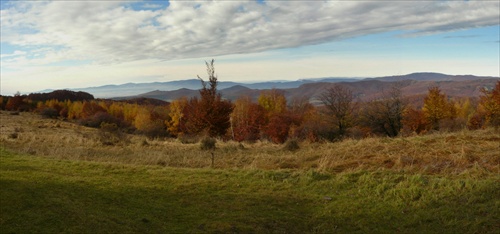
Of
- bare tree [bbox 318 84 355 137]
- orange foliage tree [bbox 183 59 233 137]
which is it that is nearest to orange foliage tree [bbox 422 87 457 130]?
bare tree [bbox 318 84 355 137]

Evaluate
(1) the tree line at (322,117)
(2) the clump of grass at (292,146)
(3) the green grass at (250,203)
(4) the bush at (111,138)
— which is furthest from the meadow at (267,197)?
(1) the tree line at (322,117)

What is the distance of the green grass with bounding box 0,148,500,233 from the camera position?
656cm

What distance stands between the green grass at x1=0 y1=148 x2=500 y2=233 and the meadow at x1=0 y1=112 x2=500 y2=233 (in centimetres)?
2

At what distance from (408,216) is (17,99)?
4250 inches

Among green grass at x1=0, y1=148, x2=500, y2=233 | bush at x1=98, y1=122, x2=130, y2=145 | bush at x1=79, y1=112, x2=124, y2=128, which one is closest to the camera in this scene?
green grass at x1=0, y1=148, x2=500, y2=233

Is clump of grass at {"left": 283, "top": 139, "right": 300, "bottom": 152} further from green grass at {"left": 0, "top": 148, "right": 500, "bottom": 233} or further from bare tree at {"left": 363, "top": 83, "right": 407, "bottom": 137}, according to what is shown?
bare tree at {"left": 363, "top": 83, "right": 407, "bottom": 137}

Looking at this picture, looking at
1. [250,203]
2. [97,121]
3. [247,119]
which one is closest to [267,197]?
[250,203]

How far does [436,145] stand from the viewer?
13969 millimetres

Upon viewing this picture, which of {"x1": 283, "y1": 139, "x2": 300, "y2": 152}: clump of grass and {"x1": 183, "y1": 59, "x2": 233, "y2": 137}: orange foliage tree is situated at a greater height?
{"x1": 183, "y1": 59, "x2": 233, "y2": 137}: orange foliage tree

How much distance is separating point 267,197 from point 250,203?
0.65m

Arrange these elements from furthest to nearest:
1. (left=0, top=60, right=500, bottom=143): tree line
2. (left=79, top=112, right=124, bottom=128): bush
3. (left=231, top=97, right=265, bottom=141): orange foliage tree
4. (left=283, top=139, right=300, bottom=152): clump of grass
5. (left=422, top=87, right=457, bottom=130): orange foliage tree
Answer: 1. (left=79, top=112, right=124, bottom=128): bush
2. (left=422, top=87, right=457, bottom=130): orange foliage tree
3. (left=231, top=97, right=265, bottom=141): orange foliage tree
4. (left=0, top=60, right=500, bottom=143): tree line
5. (left=283, top=139, right=300, bottom=152): clump of grass

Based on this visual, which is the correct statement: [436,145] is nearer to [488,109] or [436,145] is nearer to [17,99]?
[488,109]

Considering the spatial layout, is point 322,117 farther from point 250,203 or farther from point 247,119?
point 250,203

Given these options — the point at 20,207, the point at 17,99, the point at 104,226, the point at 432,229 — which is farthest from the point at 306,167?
the point at 17,99
